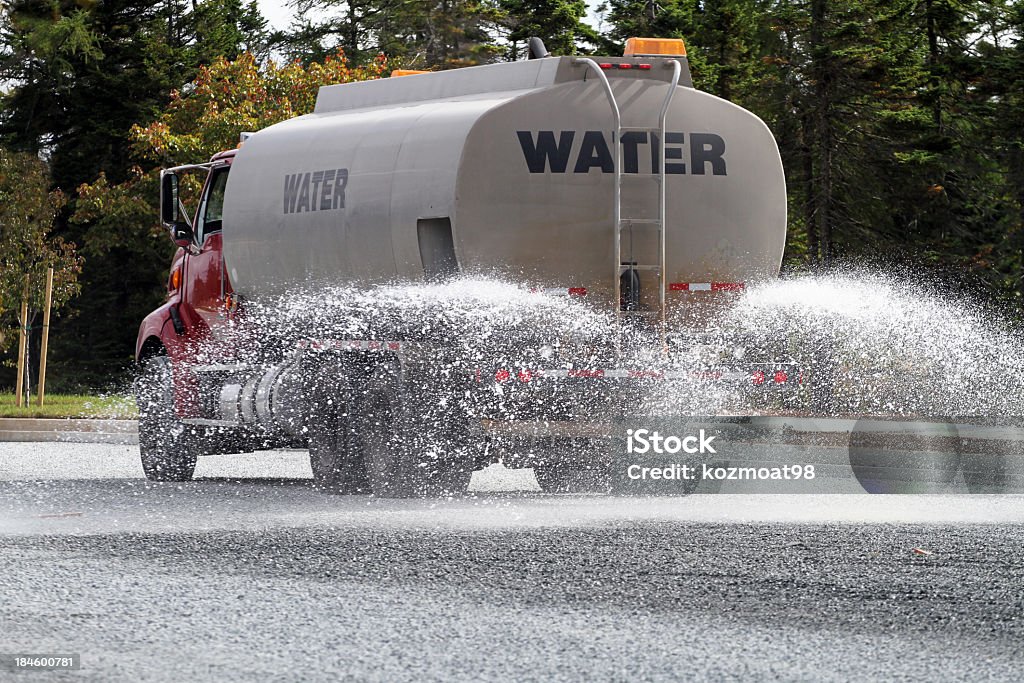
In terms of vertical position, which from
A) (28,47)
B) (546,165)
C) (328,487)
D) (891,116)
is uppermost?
(28,47)

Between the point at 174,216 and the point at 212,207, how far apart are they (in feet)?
1.73

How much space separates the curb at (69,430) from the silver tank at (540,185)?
24.8ft

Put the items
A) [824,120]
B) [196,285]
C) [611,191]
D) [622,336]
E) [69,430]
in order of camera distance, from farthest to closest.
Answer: [824,120]
[69,430]
[196,285]
[611,191]
[622,336]

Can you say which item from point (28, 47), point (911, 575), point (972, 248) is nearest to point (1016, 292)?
point (972, 248)

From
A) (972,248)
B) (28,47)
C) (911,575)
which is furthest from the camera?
(28,47)

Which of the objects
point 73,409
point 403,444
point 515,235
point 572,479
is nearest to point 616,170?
point 515,235

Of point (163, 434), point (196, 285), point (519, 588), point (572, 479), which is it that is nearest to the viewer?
point (519, 588)

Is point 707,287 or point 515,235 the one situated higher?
point 515,235

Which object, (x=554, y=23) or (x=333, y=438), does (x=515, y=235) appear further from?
(x=554, y=23)

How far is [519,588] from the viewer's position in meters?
7.14

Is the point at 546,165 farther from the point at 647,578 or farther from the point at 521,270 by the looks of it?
the point at 647,578

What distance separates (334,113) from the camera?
12.4 m

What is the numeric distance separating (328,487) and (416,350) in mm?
1430

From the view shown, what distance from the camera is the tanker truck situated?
10.2 metres
